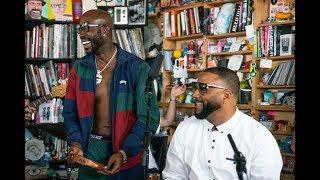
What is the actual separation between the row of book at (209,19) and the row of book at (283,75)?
615mm

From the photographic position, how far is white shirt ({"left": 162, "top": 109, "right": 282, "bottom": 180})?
2117mm

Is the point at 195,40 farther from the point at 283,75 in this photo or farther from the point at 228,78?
the point at 228,78

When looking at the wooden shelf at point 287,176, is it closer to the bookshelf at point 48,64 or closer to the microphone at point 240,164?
the bookshelf at point 48,64

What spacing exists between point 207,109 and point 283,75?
7.72 ft

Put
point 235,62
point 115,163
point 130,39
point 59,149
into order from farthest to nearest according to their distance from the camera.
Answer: point 130,39, point 59,149, point 235,62, point 115,163

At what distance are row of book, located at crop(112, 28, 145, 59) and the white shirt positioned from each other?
3011mm

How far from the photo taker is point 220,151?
2.25 m

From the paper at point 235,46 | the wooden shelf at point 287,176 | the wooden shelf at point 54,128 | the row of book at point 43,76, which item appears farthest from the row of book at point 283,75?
the row of book at point 43,76

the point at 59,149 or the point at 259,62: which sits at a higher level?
the point at 259,62

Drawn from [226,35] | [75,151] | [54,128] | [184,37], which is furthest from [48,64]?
[75,151]

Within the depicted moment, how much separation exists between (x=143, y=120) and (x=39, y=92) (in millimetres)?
3062

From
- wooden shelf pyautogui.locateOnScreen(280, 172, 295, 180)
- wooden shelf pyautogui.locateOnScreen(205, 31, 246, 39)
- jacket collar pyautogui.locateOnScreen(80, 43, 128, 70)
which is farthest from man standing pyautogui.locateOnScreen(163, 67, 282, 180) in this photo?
wooden shelf pyautogui.locateOnScreen(205, 31, 246, 39)
